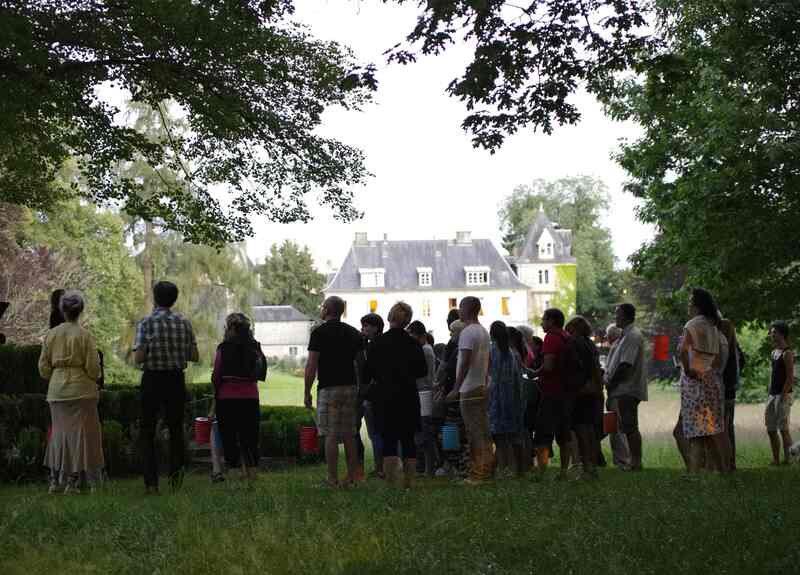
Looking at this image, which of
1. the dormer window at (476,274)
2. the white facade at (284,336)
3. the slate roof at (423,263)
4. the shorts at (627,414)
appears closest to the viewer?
the shorts at (627,414)

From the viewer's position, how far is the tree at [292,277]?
119 metres

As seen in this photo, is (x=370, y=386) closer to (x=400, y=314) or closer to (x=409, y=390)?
(x=409, y=390)

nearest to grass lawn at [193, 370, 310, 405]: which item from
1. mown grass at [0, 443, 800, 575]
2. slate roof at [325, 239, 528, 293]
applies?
slate roof at [325, 239, 528, 293]

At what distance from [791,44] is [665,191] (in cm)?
484

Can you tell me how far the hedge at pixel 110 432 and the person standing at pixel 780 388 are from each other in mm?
6623

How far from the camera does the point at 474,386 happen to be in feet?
40.5

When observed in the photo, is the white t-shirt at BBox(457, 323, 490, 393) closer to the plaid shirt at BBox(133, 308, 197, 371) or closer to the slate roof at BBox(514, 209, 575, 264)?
the plaid shirt at BBox(133, 308, 197, 371)

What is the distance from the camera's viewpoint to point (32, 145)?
64.3ft

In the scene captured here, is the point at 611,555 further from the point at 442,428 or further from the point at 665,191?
the point at 665,191

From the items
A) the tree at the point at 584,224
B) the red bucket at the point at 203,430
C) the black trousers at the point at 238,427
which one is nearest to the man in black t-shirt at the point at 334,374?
the black trousers at the point at 238,427

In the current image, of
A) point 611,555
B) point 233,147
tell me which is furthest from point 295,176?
point 611,555

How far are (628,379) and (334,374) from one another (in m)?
4.49

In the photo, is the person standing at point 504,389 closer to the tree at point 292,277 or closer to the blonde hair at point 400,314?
the blonde hair at point 400,314

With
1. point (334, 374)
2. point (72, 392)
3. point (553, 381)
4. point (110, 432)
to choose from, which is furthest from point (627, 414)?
point (72, 392)
